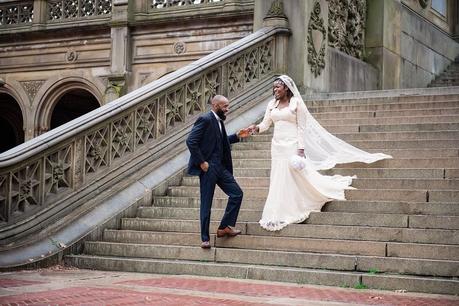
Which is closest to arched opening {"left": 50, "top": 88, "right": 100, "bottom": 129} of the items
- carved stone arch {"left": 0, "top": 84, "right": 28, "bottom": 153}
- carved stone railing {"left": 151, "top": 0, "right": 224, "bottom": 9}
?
carved stone arch {"left": 0, "top": 84, "right": 28, "bottom": 153}

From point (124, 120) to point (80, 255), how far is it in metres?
2.25

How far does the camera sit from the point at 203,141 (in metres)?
8.83

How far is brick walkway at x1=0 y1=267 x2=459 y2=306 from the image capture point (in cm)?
650

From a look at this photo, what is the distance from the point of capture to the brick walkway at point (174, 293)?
256 inches

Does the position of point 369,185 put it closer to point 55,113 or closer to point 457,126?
point 457,126

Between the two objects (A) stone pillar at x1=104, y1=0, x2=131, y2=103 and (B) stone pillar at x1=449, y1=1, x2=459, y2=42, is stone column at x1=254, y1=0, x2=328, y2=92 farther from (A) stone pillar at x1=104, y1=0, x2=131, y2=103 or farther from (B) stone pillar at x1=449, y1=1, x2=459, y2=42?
(B) stone pillar at x1=449, y1=1, x2=459, y2=42

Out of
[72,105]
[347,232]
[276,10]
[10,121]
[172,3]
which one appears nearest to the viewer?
[347,232]

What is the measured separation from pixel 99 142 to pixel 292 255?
11.2 feet

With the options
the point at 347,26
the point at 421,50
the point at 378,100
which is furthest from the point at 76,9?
the point at 378,100

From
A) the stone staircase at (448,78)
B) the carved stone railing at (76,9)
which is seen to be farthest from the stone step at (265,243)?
the stone staircase at (448,78)

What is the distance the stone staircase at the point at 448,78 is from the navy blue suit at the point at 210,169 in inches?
565

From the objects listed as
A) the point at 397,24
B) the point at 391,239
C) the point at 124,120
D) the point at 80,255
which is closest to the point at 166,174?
the point at 124,120

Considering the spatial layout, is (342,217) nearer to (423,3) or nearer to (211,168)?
(211,168)

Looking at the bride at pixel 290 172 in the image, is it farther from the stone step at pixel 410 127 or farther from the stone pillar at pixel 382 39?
the stone pillar at pixel 382 39
